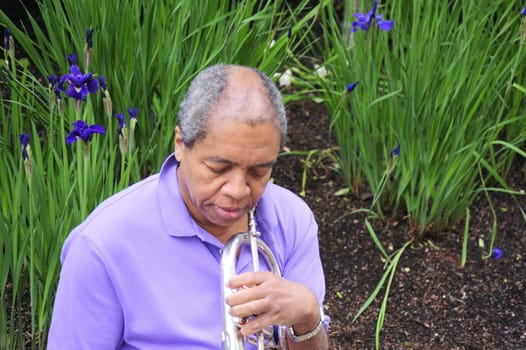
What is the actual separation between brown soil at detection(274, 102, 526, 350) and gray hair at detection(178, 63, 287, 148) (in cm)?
143

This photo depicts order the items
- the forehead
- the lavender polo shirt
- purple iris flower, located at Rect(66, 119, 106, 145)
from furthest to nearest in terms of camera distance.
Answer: purple iris flower, located at Rect(66, 119, 106, 145) < the lavender polo shirt < the forehead

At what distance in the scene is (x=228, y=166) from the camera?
68.6 inches

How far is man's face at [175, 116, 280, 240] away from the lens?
171 cm

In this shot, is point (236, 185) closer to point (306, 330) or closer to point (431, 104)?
point (306, 330)

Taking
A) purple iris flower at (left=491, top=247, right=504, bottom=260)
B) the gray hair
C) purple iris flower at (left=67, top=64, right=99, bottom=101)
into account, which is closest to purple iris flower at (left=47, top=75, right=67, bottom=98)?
purple iris flower at (left=67, top=64, right=99, bottom=101)

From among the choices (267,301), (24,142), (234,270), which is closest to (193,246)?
(234,270)

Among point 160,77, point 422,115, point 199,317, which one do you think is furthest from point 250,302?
point 422,115

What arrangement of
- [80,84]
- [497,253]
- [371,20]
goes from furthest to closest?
[497,253]
[371,20]
[80,84]

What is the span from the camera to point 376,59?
338 centimetres

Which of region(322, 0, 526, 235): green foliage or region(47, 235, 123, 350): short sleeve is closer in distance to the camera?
region(47, 235, 123, 350): short sleeve

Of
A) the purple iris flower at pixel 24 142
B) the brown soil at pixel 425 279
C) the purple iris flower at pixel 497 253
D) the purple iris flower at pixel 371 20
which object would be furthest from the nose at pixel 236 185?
the purple iris flower at pixel 497 253

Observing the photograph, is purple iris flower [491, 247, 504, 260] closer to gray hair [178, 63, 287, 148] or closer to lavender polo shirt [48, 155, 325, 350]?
lavender polo shirt [48, 155, 325, 350]

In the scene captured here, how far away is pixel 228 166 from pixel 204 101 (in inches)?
5.5

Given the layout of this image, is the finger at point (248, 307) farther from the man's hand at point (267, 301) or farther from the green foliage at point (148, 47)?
Answer: the green foliage at point (148, 47)
